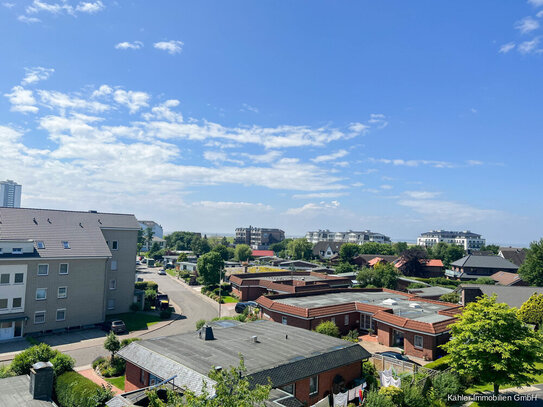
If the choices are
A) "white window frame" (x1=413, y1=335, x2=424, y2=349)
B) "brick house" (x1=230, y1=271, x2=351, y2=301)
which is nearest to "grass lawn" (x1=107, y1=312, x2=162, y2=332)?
"brick house" (x1=230, y1=271, x2=351, y2=301)

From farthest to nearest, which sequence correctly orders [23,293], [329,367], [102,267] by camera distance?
1. [102,267]
2. [23,293]
3. [329,367]

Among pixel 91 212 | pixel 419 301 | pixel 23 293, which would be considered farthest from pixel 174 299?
pixel 419 301

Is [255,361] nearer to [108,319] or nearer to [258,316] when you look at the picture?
[258,316]

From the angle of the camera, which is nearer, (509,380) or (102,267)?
(509,380)

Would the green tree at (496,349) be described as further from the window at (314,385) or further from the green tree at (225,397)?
the green tree at (225,397)

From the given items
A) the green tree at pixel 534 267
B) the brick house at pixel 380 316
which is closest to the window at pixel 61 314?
the brick house at pixel 380 316

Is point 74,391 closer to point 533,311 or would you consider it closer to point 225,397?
point 225,397

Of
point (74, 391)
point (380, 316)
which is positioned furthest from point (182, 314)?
point (74, 391)
